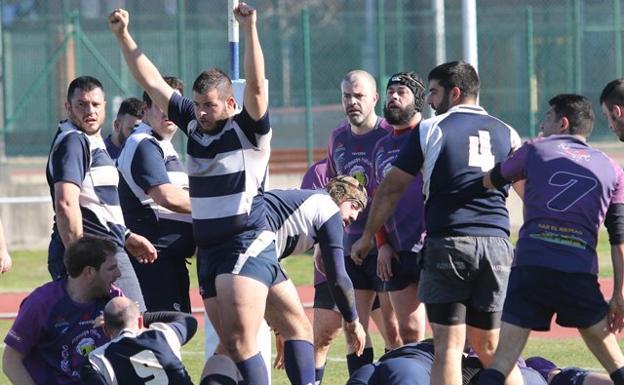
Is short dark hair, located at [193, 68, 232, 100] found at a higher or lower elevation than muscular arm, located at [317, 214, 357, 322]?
higher

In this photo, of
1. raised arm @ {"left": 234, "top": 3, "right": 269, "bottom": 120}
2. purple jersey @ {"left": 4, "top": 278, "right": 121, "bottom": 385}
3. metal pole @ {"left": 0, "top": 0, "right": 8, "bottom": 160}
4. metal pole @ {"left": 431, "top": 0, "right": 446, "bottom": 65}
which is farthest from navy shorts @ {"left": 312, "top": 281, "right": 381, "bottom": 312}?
metal pole @ {"left": 0, "top": 0, "right": 8, "bottom": 160}

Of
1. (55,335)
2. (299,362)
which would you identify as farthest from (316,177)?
(55,335)

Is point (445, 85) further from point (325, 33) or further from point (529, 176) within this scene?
point (325, 33)

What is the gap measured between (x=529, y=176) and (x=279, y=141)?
13815 mm

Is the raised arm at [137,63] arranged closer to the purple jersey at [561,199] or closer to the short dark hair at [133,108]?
the purple jersey at [561,199]

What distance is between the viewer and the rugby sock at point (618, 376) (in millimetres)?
6738

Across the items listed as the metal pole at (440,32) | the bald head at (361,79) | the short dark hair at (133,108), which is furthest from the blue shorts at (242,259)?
the metal pole at (440,32)

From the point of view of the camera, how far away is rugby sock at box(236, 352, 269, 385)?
673cm

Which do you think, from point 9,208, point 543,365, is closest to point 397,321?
point 543,365

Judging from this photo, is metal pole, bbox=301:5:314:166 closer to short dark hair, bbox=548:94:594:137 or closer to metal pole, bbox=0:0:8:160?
metal pole, bbox=0:0:8:160

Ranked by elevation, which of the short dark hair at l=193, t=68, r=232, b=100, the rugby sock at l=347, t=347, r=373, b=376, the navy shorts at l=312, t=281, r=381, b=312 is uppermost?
the short dark hair at l=193, t=68, r=232, b=100

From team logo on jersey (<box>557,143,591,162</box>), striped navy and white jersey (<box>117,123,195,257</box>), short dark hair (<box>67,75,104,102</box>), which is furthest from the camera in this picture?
striped navy and white jersey (<box>117,123,195,257</box>)

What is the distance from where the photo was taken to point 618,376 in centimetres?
675

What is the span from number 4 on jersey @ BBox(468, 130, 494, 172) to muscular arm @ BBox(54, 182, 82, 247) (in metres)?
2.32
